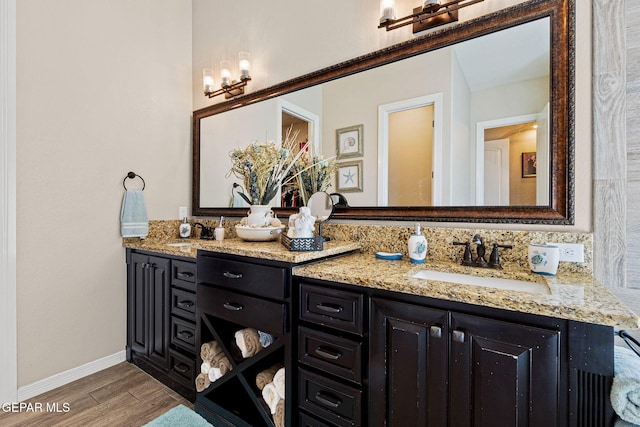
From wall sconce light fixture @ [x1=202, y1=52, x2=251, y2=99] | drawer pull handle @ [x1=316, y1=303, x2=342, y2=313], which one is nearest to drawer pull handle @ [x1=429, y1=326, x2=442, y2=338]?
drawer pull handle @ [x1=316, y1=303, x2=342, y2=313]

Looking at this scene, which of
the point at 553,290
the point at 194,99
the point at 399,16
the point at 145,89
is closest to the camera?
the point at 553,290

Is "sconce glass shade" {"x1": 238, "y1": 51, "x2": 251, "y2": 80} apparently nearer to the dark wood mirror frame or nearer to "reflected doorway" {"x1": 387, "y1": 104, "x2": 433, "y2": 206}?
the dark wood mirror frame

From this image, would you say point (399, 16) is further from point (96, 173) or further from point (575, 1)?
point (96, 173)

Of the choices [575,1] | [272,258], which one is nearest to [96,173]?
[272,258]

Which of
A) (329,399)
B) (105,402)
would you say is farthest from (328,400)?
(105,402)

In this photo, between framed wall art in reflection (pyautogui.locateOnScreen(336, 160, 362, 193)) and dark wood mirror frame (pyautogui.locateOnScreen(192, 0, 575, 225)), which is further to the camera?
framed wall art in reflection (pyautogui.locateOnScreen(336, 160, 362, 193))

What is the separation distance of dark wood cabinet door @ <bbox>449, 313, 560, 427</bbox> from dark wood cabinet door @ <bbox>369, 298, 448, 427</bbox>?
4cm

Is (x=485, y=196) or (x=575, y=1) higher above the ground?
(x=575, y=1)

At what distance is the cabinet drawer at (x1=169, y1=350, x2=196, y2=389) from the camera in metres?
1.87

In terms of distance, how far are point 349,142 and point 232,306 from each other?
118 centimetres

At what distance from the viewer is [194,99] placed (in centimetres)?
287

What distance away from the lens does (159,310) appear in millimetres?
2096

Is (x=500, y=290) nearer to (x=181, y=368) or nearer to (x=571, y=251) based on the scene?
(x=571, y=251)

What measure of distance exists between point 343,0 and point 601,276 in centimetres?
202
